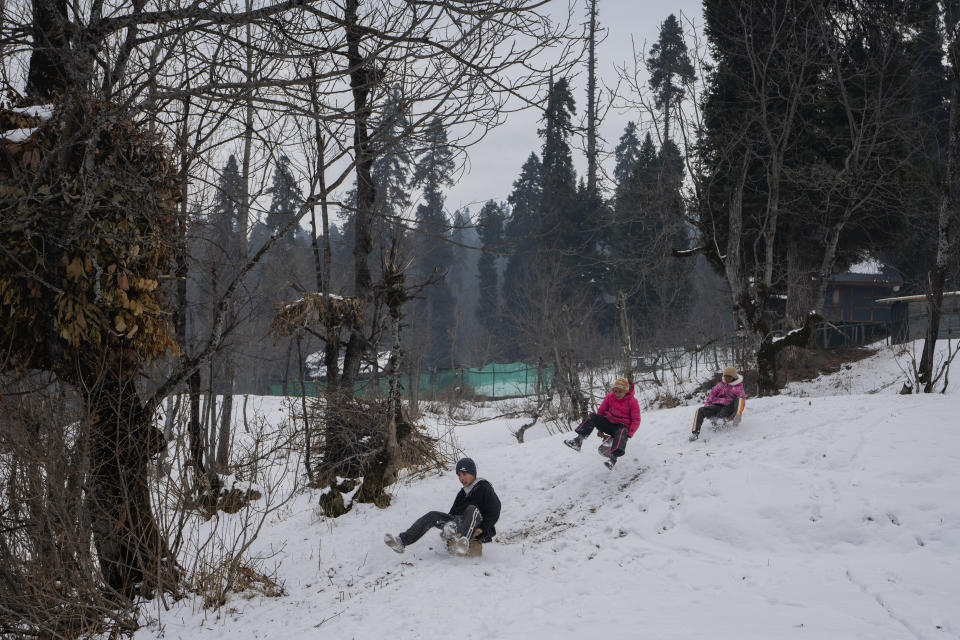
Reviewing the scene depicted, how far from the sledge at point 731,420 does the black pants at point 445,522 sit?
5.12 m

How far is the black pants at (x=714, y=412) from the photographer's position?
9.70 metres

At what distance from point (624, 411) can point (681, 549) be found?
3.10 m

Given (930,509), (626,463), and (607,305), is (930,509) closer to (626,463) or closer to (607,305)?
(626,463)

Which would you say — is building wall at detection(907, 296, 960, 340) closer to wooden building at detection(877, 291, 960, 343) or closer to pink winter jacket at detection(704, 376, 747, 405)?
wooden building at detection(877, 291, 960, 343)

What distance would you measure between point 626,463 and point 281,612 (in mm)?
5743

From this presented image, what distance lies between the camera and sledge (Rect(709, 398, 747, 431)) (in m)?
9.62

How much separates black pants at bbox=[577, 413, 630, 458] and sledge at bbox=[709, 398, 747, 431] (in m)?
1.82

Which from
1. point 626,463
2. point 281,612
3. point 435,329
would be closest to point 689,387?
point 626,463

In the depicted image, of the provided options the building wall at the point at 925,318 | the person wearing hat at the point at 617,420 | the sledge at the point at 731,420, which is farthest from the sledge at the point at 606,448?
the building wall at the point at 925,318

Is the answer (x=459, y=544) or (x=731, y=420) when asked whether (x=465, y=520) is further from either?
(x=731, y=420)

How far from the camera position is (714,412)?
9766 mm

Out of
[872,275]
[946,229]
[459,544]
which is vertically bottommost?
[459,544]

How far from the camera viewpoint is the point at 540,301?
28.2 meters

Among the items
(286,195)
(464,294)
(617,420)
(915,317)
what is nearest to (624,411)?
(617,420)
